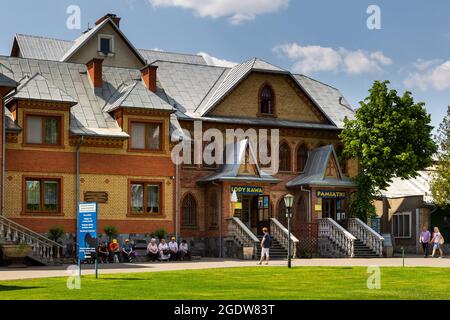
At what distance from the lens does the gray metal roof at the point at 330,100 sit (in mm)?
51906

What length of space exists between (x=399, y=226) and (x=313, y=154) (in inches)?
376

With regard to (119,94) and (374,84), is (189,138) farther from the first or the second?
(374,84)

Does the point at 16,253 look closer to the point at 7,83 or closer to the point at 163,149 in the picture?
the point at 7,83

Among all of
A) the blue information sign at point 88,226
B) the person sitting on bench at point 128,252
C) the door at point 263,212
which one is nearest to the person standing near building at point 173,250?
the person sitting on bench at point 128,252

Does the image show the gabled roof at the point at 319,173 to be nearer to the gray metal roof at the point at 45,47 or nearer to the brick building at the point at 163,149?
the brick building at the point at 163,149

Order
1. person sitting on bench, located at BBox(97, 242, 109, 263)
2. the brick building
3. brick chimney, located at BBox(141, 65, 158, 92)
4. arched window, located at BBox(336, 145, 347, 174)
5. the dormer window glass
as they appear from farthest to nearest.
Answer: the dormer window glass, arched window, located at BBox(336, 145, 347, 174), brick chimney, located at BBox(141, 65, 158, 92), the brick building, person sitting on bench, located at BBox(97, 242, 109, 263)

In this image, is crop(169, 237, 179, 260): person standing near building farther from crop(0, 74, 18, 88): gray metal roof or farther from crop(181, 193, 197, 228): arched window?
crop(0, 74, 18, 88): gray metal roof

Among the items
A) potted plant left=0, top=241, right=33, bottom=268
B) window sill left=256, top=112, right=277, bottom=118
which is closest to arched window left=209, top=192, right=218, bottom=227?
window sill left=256, top=112, right=277, bottom=118

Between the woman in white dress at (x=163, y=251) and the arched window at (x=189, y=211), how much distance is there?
5.02 meters

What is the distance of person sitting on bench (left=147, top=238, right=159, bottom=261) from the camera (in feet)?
131

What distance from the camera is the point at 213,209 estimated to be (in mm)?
45281

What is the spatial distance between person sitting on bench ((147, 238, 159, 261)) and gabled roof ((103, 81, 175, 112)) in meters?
6.83

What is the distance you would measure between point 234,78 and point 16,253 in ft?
63.1

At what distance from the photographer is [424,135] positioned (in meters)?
46.8
